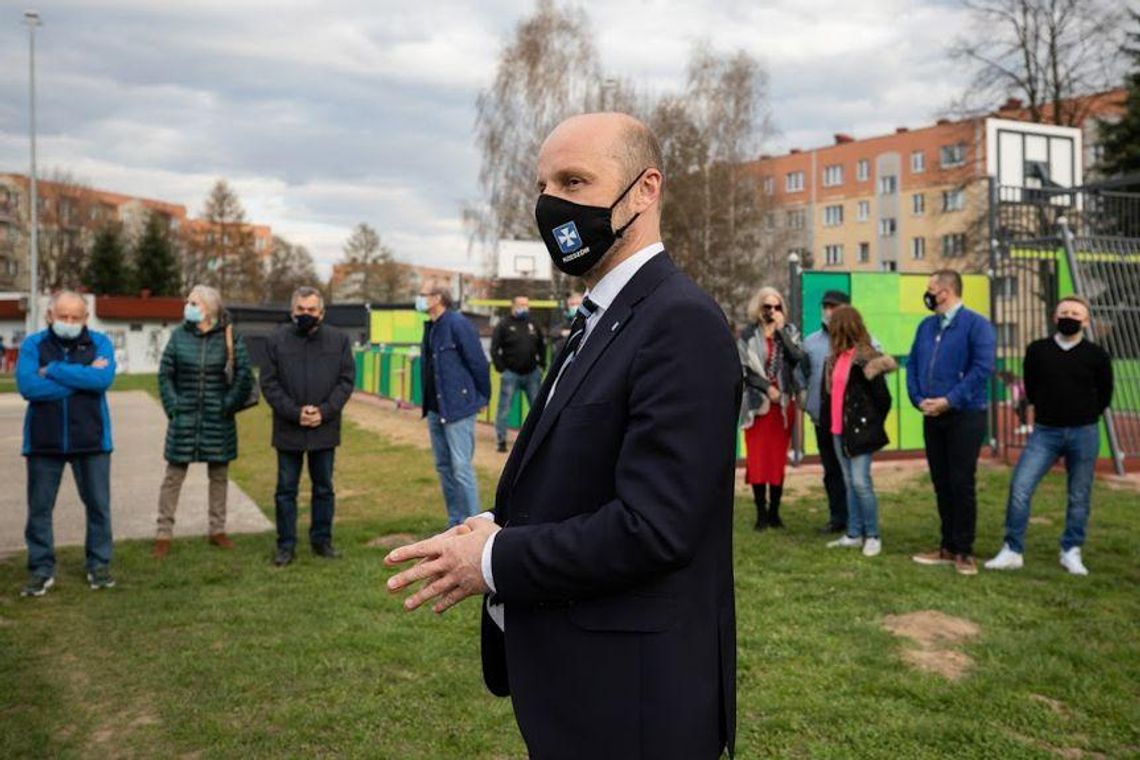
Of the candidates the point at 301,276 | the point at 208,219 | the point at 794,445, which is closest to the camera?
the point at 794,445

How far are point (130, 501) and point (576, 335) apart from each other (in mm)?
9002

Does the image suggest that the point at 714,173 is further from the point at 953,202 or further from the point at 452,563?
the point at 452,563

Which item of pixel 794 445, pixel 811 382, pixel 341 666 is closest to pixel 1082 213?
pixel 794 445

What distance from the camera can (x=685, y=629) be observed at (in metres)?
1.75

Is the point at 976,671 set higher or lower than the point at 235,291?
lower

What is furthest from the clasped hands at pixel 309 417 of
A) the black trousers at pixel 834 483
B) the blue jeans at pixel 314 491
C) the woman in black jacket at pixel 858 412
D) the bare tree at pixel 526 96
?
the bare tree at pixel 526 96

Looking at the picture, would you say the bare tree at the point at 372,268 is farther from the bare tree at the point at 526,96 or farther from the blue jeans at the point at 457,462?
the blue jeans at the point at 457,462

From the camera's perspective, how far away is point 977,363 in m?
6.52

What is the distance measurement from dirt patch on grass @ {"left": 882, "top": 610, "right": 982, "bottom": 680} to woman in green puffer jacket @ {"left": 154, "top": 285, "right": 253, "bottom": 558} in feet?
16.3

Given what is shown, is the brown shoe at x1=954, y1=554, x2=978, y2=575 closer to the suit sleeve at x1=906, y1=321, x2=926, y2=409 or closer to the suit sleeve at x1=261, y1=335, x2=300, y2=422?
the suit sleeve at x1=906, y1=321, x2=926, y2=409

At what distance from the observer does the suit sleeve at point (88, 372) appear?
242 inches

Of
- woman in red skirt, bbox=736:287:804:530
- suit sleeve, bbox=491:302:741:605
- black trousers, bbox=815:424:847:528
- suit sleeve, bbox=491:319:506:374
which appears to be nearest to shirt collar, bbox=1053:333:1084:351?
black trousers, bbox=815:424:847:528

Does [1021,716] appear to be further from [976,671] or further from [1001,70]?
[1001,70]

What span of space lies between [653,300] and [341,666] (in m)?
3.58
